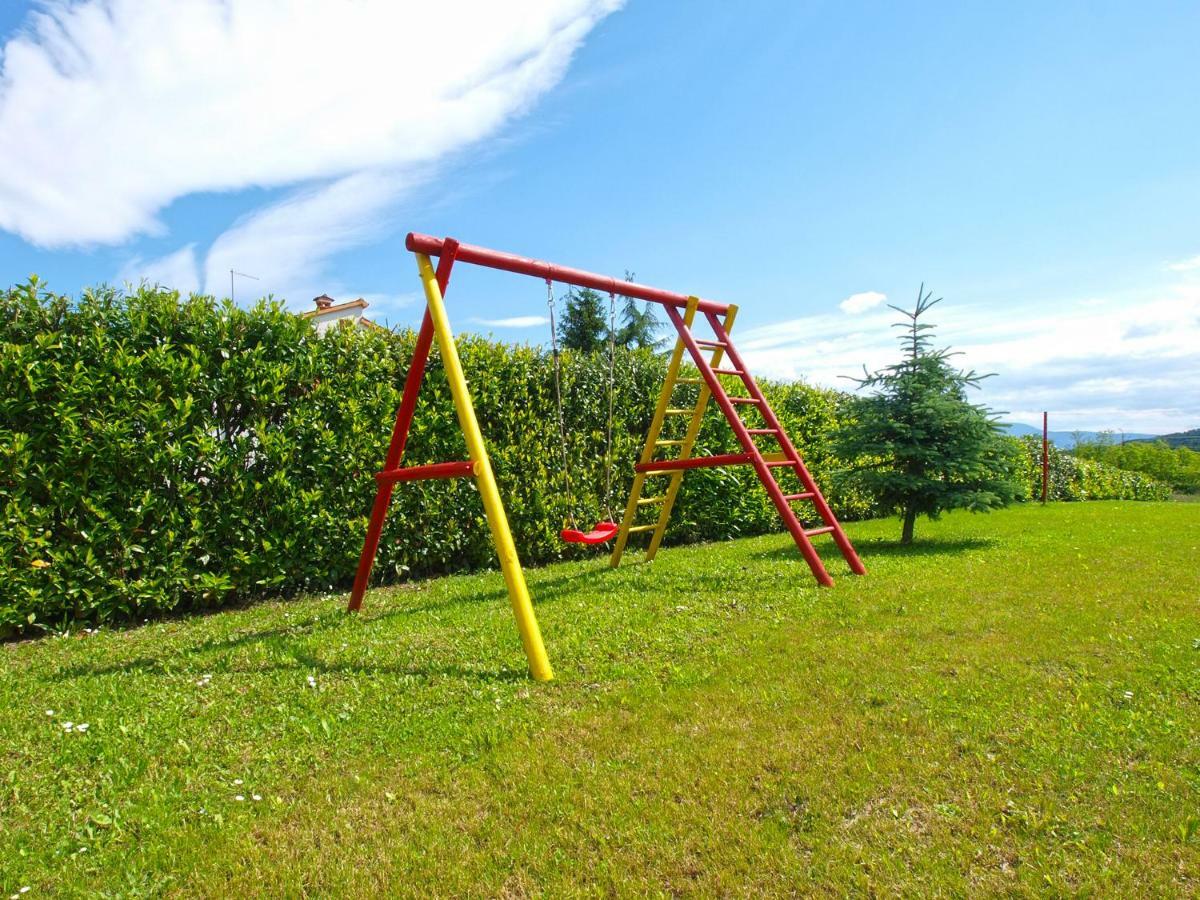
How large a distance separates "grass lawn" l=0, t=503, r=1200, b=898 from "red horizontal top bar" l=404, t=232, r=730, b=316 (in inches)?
94.5

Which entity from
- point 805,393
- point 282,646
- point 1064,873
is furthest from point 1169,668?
point 805,393

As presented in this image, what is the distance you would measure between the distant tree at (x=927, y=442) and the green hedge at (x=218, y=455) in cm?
372

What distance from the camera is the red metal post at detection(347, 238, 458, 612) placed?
4387 mm

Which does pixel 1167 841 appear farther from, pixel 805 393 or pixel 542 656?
pixel 805 393

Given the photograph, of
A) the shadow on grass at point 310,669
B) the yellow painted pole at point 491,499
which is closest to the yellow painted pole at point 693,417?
the yellow painted pole at point 491,499

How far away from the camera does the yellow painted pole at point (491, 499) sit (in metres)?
3.67

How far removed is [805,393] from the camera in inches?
421

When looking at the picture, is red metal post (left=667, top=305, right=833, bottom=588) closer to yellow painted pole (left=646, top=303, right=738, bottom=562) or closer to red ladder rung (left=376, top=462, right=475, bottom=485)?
yellow painted pole (left=646, top=303, right=738, bottom=562)

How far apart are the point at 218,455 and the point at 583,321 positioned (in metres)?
24.6

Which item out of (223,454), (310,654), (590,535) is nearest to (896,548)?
(590,535)

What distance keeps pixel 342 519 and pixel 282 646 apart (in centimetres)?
199

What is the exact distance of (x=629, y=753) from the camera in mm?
2771

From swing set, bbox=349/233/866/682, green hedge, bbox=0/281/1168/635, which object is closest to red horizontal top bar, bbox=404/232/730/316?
swing set, bbox=349/233/866/682

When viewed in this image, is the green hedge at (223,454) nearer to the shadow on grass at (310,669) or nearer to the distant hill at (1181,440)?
the shadow on grass at (310,669)
